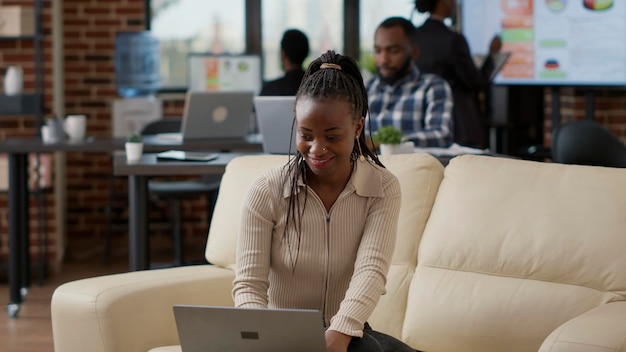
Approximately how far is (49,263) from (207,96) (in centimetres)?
157

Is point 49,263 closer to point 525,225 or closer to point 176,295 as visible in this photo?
point 176,295

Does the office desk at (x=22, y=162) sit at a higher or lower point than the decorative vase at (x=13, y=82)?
lower

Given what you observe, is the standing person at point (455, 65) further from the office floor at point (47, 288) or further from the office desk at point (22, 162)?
the office floor at point (47, 288)

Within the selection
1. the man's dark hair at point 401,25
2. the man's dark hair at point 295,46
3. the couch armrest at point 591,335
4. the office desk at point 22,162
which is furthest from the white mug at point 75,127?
the couch armrest at point 591,335

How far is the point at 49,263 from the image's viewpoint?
234 inches

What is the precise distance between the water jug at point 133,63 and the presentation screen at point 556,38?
212cm

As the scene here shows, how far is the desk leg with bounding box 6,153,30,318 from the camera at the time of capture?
494 cm

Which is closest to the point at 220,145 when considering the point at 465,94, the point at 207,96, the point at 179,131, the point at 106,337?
the point at 207,96

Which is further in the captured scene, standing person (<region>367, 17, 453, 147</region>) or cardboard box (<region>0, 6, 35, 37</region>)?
cardboard box (<region>0, 6, 35, 37</region>)

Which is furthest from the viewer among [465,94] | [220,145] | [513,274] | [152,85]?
[152,85]

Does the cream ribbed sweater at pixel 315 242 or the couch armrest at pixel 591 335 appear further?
the cream ribbed sweater at pixel 315 242

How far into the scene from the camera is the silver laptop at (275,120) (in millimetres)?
4156

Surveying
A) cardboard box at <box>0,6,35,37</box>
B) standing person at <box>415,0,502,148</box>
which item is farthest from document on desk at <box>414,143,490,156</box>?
cardboard box at <box>0,6,35,37</box>

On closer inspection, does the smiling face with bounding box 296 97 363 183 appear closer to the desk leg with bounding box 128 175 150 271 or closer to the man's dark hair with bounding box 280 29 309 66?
the desk leg with bounding box 128 175 150 271
